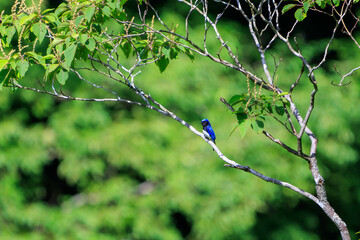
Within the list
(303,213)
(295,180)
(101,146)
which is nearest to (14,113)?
(101,146)

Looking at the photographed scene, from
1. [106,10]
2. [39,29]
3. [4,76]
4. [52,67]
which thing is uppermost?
[106,10]

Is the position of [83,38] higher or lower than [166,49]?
higher

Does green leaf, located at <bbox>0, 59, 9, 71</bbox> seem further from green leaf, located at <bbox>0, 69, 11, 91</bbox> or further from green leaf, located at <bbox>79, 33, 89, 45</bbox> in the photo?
green leaf, located at <bbox>79, 33, 89, 45</bbox>

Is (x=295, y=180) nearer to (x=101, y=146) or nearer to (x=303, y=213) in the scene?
(x=303, y=213)

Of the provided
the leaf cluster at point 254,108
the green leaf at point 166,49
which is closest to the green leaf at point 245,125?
the leaf cluster at point 254,108

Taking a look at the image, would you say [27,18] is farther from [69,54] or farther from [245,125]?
[245,125]

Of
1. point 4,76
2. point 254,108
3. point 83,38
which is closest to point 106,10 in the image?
point 83,38

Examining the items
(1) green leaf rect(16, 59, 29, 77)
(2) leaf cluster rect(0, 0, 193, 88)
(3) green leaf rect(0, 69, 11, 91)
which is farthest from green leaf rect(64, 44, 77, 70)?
(3) green leaf rect(0, 69, 11, 91)

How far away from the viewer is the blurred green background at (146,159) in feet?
26.8

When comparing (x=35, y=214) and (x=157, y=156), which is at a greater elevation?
(x=157, y=156)

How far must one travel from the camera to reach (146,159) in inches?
329

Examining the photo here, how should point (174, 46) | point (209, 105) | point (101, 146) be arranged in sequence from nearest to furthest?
point (174, 46) < point (101, 146) < point (209, 105)

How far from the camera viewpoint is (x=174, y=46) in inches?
127

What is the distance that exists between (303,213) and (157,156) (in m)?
3.73
